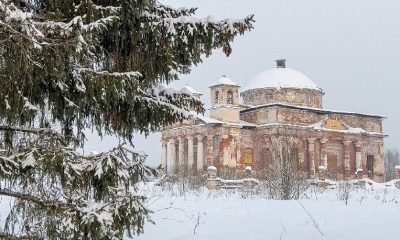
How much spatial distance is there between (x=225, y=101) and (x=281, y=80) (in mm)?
6704

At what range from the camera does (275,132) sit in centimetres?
3491

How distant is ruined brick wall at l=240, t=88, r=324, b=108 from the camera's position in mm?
39062

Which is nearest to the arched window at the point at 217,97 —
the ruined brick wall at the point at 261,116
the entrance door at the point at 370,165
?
the ruined brick wall at the point at 261,116

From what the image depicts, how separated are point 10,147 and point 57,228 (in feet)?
2.65

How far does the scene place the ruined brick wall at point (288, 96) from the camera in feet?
128

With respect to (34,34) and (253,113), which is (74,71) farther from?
(253,113)

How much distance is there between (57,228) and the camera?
376 cm

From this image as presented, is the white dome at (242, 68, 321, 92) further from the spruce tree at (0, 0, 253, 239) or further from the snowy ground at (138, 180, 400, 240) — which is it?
the spruce tree at (0, 0, 253, 239)

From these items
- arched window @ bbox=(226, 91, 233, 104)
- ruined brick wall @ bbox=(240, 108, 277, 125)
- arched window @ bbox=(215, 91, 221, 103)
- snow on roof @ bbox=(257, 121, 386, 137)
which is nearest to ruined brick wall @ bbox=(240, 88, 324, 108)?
ruined brick wall @ bbox=(240, 108, 277, 125)

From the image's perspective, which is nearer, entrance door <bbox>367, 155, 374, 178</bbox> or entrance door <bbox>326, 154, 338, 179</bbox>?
entrance door <bbox>326, 154, 338, 179</bbox>

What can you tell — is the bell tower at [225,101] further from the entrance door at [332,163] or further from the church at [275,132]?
the entrance door at [332,163]

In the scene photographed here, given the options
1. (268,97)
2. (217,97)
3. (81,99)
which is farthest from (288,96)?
(81,99)

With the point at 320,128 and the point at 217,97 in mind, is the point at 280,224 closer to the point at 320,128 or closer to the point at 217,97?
the point at 217,97

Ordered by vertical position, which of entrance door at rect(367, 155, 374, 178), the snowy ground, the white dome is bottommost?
entrance door at rect(367, 155, 374, 178)
